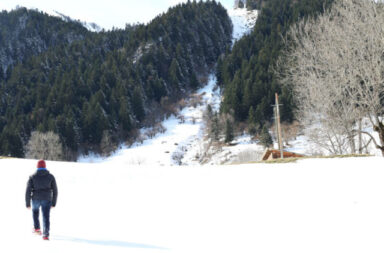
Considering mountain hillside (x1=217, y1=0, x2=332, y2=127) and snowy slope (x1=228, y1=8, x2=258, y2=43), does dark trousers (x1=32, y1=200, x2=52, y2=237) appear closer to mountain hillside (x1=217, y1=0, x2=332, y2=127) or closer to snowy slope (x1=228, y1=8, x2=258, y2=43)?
mountain hillside (x1=217, y1=0, x2=332, y2=127)

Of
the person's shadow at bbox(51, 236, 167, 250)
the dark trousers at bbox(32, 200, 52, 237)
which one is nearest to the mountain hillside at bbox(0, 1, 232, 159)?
the dark trousers at bbox(32, 200, 52, 237)

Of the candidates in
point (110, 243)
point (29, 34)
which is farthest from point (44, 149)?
point (29, 34)

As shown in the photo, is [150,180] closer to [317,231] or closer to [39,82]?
[317,231]

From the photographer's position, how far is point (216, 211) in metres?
8.68

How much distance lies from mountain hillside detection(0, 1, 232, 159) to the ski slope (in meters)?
72.8

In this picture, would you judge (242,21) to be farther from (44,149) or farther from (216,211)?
(216,211)

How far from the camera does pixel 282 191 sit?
32.4ft

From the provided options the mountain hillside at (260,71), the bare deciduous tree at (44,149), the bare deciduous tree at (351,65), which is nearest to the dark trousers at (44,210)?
the bare deciduous tree at (351,65)

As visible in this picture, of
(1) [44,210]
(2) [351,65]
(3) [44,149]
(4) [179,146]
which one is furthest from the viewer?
(4) [179,146]

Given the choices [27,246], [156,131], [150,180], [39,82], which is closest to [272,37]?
[156,131]

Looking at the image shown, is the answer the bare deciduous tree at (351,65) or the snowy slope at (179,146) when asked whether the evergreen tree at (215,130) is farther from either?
the bare deciduous tree at (351,65)

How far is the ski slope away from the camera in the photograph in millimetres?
6301

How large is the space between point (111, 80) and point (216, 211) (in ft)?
356

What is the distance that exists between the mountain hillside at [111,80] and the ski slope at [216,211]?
72788 mm
